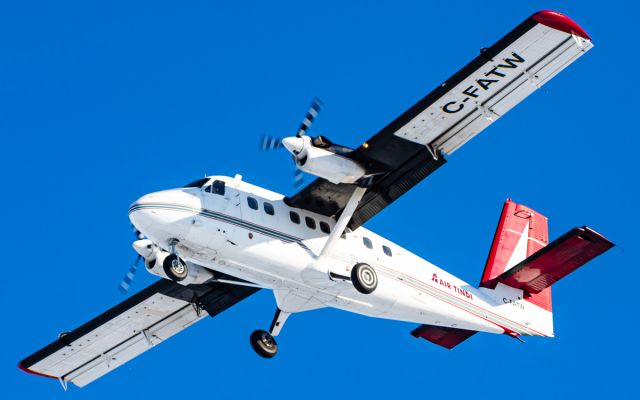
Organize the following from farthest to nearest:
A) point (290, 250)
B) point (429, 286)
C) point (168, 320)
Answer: point (168, 320)
point (429, 286)
point (290, 250)

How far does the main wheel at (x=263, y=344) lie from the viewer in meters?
27.8

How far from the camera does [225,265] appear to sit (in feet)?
84.4

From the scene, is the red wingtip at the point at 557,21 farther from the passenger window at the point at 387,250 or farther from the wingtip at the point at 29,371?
the wingtip at the point at 29,371

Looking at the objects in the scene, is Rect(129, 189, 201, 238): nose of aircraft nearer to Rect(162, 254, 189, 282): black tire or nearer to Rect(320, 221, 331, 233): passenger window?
Rect(162, 254, 189, 282): black tire

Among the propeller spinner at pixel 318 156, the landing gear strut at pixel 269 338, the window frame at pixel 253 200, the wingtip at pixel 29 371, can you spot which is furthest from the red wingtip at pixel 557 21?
the wingtip at pixel 29 371

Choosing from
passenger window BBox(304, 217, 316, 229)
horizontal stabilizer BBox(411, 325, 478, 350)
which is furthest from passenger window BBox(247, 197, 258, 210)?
horizontal stabilizer BBox(411, 325, 478, 350)

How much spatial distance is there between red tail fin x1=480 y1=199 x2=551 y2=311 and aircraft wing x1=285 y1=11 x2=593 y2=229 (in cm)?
521

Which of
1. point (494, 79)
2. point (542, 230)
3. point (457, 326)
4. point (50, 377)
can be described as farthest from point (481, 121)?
point (50, 377)

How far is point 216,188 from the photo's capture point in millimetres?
25688

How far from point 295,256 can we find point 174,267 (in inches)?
101

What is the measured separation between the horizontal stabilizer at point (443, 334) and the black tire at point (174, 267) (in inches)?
264

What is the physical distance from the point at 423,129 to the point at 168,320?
8921mm

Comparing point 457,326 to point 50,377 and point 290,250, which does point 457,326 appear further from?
point 50,377

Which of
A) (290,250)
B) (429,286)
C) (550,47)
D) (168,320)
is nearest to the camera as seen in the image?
(550,47)
